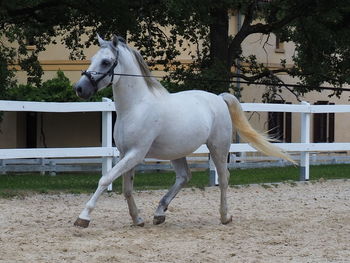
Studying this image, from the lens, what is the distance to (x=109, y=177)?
8.71 m

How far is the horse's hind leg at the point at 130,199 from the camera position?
30.2ft

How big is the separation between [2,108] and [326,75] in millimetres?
13602

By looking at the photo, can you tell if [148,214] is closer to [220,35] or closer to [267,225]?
[267,225]

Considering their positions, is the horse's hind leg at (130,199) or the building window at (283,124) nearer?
the horse's hind leg at (130,199)

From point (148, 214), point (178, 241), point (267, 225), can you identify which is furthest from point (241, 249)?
point (148, 214)

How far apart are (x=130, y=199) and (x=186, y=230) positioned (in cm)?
75

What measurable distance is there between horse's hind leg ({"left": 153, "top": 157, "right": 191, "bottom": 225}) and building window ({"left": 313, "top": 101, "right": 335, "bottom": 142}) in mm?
24142

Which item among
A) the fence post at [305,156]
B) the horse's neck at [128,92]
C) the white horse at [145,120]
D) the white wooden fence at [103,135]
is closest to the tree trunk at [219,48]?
the fence post at [305,156]

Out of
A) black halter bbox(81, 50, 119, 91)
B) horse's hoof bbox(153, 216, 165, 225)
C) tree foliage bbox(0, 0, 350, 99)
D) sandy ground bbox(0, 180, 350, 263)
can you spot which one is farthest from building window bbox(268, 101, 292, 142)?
black halter bbox(81, 50, 119, 91)

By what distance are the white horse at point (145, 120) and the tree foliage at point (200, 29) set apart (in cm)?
945

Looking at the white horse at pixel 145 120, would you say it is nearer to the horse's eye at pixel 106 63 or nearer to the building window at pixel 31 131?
the horse's eye at pixel 106 63

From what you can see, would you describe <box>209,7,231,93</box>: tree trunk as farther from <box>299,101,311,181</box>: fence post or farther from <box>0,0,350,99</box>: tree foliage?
<box>299,101,311,181</box>: fence post

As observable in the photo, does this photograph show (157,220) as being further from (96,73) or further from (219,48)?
(219,48)

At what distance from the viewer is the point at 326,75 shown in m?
23.2
